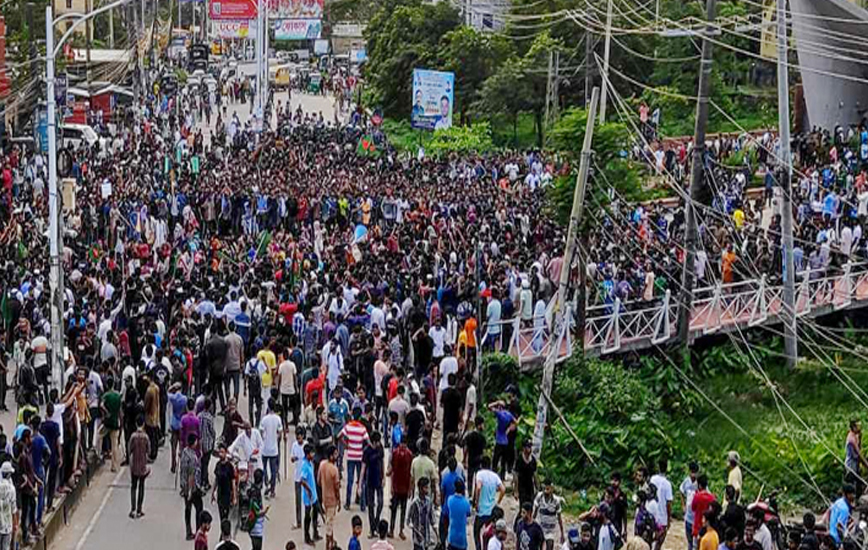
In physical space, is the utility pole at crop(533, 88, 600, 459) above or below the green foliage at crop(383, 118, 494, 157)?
above

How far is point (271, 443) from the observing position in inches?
734

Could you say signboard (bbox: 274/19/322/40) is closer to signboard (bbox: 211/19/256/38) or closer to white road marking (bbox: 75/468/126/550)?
signboard (bbox: 211/19/256/38)

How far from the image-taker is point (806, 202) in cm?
3362

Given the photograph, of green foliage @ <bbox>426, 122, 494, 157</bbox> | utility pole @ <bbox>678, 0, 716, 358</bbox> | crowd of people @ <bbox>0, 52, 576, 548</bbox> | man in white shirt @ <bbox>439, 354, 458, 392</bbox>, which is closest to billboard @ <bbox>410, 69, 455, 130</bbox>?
green foliage @ <bbox>426, 122, 494, 157</bbox>

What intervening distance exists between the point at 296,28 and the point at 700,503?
258 ft

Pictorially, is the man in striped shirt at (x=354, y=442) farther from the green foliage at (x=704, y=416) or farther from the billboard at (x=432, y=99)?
the billboard at (x=432, y=99)

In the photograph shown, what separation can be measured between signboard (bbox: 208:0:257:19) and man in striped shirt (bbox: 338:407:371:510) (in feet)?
162

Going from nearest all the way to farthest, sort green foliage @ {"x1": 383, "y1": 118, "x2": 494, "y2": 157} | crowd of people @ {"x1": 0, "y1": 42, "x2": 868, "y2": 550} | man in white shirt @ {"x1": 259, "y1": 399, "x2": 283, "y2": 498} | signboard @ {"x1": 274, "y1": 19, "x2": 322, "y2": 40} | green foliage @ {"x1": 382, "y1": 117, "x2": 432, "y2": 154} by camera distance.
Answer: crowd of people @ {"x1": 0, "y1": 42, "x2": 868, "y2": 550} → man in white shirt @ {"x1": 259, "y1": 399, "x2": 283, "y2": 498} → green foliage @ {"x1": 383, "y1": 118, "x2": 494, "y2": 157} → green foliage @ {"x1": 382, "y1": 117, "x2": 432, "y2": 154} → signboard @ {"x1": 274, "y1": 19, "x2": 322, "y2": 40}

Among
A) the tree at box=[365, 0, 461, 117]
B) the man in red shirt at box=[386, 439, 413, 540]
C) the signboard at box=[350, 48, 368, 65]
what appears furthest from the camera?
the signboard at box=[350, 48, 368, 65]

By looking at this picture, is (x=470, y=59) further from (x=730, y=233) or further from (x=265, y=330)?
(x=265, y=330)

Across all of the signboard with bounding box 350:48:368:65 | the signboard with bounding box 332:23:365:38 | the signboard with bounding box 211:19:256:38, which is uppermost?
the signboard with bounding box 211:19:256:38

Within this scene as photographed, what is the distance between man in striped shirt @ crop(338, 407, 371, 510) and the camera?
18281 millimetres

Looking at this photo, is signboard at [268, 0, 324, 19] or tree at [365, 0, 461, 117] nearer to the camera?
tree at [365, 0, 461, 117]

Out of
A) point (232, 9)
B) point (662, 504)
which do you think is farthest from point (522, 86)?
point (662, 504)
